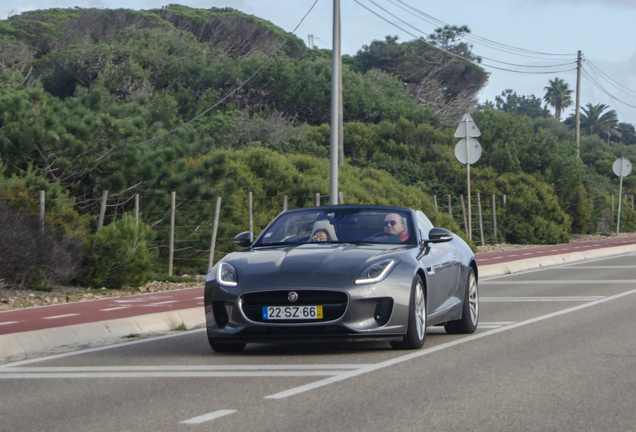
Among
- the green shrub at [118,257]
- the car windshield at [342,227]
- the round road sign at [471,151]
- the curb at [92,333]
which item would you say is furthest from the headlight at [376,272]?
the round road sign at [471,151]

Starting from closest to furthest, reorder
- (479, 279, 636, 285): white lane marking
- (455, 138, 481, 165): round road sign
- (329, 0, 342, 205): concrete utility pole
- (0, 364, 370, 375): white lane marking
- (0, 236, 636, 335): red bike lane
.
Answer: (0, 364, 370, 375): white lane marking, (0, 236, 636, 335): red bike lane, (479, 279, 636, 285): white lane marking, (329, 0, 342, 205): concrete utility pole, (455, 138, 481, 165): round road sign

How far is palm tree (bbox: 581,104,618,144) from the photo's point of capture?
120 metres

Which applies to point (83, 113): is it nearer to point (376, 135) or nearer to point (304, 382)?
point (304, 382)

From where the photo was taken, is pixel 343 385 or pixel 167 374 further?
pixel 167 374

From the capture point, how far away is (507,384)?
22.4ft

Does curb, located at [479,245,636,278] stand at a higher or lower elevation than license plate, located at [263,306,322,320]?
lower

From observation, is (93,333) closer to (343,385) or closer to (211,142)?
(343,385)

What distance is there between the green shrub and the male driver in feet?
28.3

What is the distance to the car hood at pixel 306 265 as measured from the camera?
7.98 metres

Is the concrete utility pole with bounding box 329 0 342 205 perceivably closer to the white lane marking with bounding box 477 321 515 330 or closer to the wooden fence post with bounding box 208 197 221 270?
the wooden fence post with bounding box 208 197 221 270

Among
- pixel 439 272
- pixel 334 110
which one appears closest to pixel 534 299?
pixel 439 272

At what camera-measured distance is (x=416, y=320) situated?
332 inches

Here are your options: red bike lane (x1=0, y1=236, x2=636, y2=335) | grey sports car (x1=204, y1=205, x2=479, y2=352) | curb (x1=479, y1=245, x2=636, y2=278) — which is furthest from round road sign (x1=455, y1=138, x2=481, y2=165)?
grey sports car (x1=204, y1=205, x2=479, y2=352)

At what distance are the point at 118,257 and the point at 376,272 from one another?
980 centimetres
